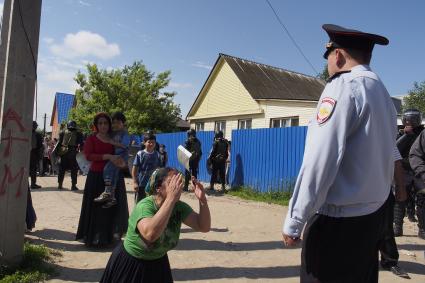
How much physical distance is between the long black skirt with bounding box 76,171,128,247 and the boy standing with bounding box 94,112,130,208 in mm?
133

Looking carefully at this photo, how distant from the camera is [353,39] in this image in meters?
2.68

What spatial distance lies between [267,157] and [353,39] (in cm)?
1055

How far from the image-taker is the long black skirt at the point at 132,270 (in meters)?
3.05

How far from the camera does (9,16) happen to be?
504 centimetres

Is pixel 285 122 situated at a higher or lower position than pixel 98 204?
higher

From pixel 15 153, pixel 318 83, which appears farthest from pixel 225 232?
pixel 318 83

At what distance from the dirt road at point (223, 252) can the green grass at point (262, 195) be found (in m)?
2.28

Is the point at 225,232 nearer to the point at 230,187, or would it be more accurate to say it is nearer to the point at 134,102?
the point at 230,187

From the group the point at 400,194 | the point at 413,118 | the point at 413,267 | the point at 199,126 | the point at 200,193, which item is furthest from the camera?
the point at 199,126

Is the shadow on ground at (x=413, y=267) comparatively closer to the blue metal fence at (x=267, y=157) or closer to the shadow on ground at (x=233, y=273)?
the shadow on ground at (x=233, y=273)

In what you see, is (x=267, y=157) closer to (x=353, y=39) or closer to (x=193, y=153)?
(x=193, y=153)

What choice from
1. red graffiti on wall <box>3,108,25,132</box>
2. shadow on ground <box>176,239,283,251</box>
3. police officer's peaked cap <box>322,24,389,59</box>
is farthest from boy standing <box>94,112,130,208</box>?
police officer's peaked cap <box>322,24,389,59</box>

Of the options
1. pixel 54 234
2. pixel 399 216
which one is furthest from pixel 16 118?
pixel 399 216

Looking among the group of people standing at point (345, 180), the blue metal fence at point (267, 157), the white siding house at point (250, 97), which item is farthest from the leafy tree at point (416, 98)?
the group of people standing at point (345, 180)
